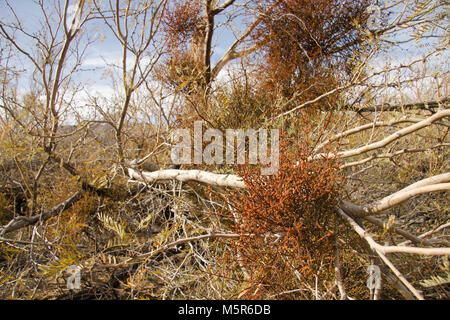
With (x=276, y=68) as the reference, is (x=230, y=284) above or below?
below

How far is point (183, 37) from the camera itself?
453 centimetres

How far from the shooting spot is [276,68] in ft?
11.0

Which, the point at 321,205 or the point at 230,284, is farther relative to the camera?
the point at 230,284

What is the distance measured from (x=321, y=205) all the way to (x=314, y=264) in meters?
0.29

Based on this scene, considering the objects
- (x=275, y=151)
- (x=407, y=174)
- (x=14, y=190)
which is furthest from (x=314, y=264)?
(x=14, y=190)

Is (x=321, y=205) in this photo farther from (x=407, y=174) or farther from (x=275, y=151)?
(x=407, y=174)
